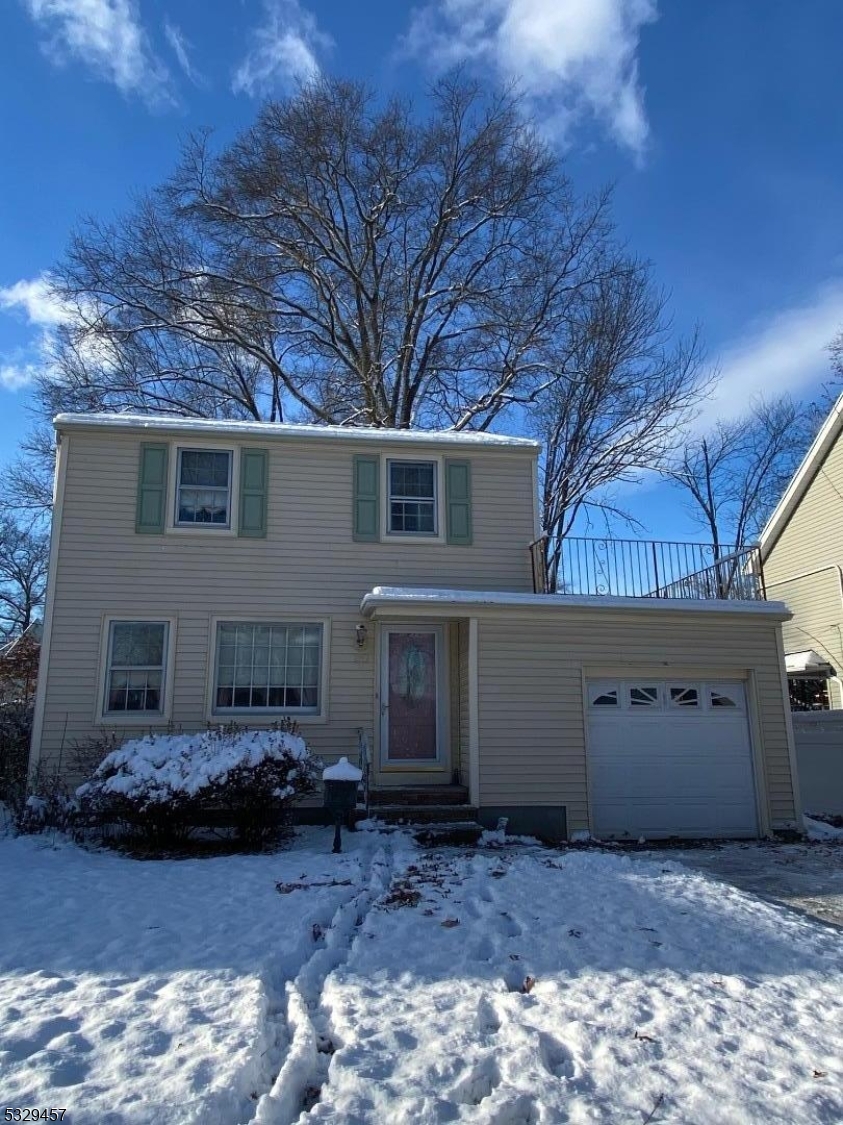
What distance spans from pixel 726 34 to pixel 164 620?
10.4 m

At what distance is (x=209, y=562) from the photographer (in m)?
10.6

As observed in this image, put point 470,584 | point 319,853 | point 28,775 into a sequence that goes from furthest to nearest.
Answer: point 470,584 < point 28,775 < point 319,853

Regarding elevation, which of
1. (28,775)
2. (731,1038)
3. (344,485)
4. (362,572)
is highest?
(344,485)

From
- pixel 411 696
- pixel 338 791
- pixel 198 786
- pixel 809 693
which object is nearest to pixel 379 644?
pixel 411 696

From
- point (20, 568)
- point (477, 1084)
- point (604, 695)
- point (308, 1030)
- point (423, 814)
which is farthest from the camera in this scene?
point (20, 568)

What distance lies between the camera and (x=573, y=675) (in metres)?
10.0

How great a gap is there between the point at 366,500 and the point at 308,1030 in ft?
26.6

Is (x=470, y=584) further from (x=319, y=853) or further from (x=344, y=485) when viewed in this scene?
(x=319, y=853)

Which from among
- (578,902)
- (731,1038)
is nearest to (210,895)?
(578,902)

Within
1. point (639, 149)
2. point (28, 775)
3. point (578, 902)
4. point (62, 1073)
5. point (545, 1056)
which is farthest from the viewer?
point (639, 149)

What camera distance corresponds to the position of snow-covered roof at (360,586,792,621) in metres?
9.56

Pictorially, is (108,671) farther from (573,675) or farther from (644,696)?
(644,696)

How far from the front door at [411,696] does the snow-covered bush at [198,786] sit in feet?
6.42

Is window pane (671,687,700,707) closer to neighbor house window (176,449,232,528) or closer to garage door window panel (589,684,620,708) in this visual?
garage door window panel (589,684,620,708)
